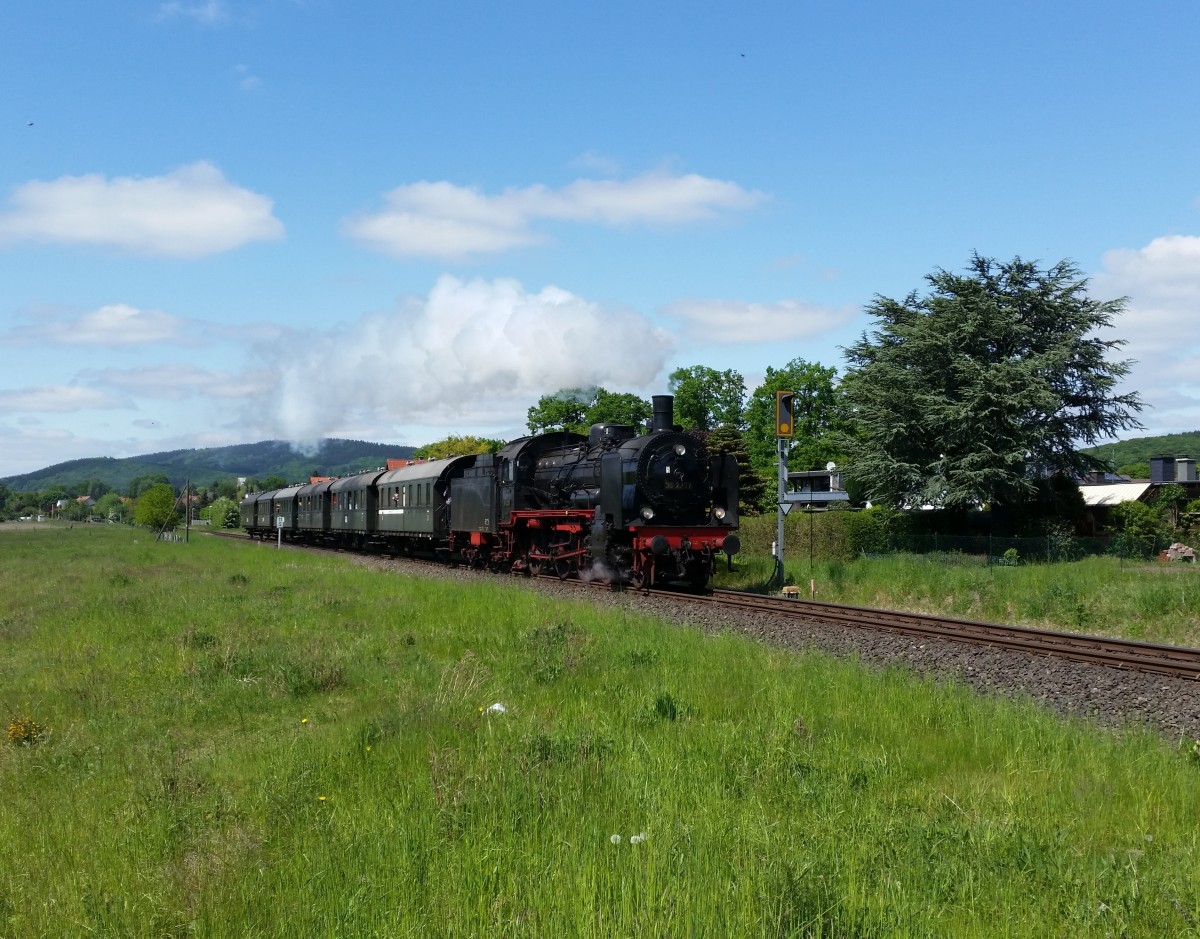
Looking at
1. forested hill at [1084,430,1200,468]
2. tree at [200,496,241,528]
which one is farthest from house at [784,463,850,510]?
forested hill at [1084,430,1200,468]

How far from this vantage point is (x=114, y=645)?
590 inches

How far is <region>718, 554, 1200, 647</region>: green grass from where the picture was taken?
17.5 metres

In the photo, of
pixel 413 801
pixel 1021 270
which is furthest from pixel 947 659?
pixel 1021 270

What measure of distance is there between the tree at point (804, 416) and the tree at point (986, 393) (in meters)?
36.8

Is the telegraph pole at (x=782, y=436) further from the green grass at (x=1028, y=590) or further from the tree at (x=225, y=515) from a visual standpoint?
the tree at (x=225, y=515)

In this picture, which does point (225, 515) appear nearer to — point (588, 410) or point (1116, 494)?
point (588, 410)

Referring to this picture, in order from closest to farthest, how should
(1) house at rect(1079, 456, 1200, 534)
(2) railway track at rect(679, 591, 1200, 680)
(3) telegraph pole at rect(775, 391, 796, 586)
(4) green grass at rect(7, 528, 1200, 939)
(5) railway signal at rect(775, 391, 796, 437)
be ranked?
(4) green grass at rect(7, 528, 1200, 939), (2) railway track at rect(679, 591, 1200, 680), (3) telegraph pole at rect(775, 391, 796, 586), (5) railway signal at rect(775, 391, 796, 437), (1) house at rect(1079, 456, 1200, 534)

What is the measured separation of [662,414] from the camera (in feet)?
77.0

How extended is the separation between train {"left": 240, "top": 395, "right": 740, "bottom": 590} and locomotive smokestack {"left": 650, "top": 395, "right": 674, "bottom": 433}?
31 mm

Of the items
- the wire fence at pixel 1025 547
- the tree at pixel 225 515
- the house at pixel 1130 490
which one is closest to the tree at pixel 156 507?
the tree at pixel 225 515

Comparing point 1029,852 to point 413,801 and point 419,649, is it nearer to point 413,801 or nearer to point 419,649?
point 413,801

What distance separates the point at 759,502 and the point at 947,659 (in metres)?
50.5

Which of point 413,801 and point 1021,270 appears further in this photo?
point 1021,270

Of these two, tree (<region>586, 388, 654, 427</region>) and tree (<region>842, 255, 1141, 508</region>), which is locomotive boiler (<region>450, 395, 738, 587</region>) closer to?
tree (<region>842, 255, 1141, 508</region>)
